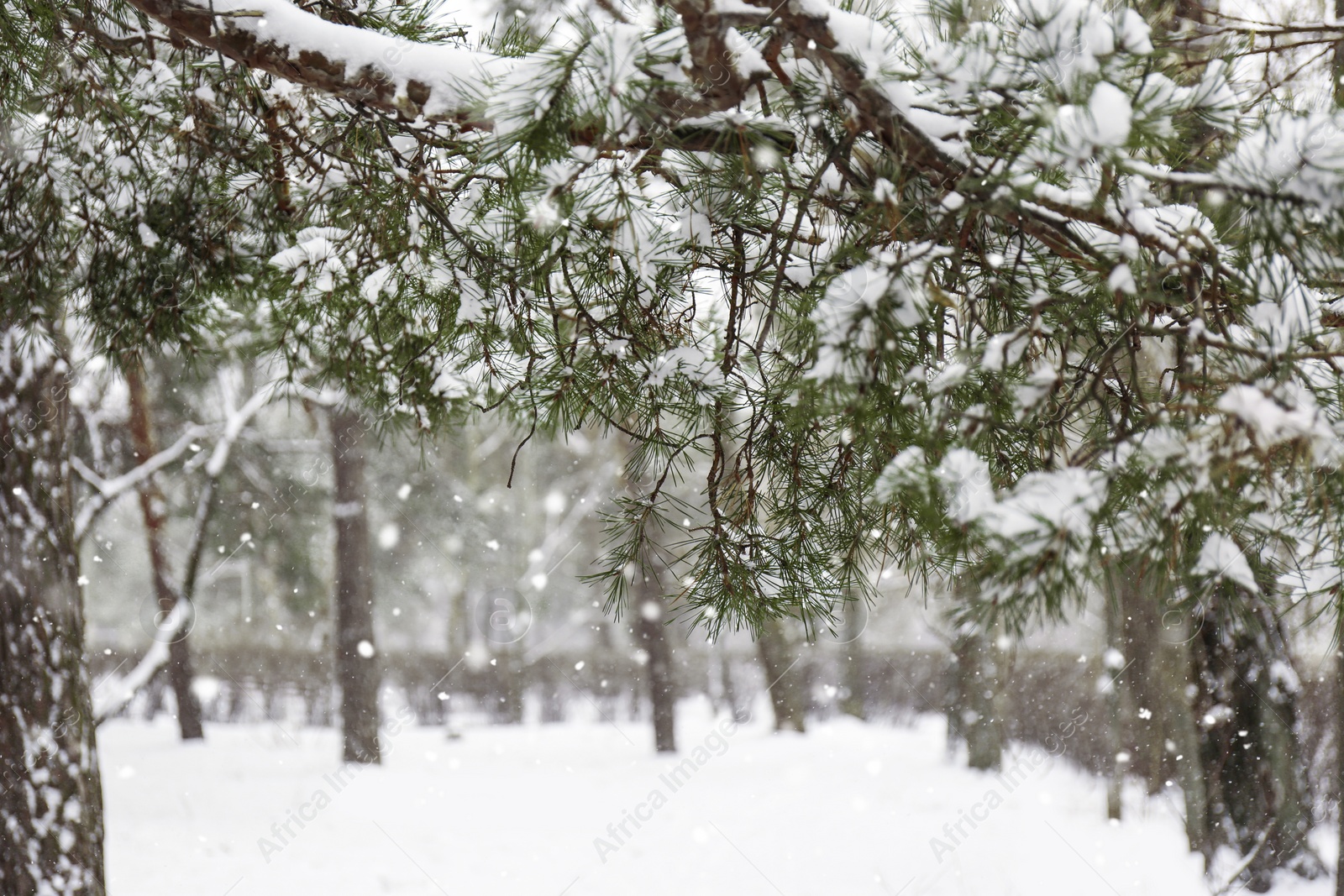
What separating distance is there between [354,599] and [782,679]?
4045 millimetres

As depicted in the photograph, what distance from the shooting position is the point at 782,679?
8125 millimetres

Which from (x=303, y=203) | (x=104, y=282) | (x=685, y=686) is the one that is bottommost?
(x=685, y=686)

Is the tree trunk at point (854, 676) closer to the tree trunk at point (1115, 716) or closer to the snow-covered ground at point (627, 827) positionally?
the snow-covered ground at point (627, 827)

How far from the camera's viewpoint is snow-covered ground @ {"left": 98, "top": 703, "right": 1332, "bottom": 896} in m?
4.80

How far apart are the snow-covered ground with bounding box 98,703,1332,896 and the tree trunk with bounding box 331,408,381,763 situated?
0.43 meters

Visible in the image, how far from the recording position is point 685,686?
12359 mm

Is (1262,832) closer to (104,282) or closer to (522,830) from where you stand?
(522,830)

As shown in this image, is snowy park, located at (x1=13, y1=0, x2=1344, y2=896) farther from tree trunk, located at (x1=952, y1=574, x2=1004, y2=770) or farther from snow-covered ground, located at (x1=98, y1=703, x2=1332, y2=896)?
tree trunk, located at (x1=952, y1=574, x2=1004, y2=770)

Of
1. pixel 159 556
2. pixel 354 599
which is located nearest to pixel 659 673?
pixel 354 599

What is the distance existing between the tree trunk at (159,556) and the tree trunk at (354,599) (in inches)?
59.7

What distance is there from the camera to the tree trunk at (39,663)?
109 inches

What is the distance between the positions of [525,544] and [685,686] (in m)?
3.36

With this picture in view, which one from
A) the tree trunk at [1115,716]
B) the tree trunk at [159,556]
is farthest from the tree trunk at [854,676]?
the tree trunk at [159,556]

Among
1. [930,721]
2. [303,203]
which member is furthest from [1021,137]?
[930,721]
